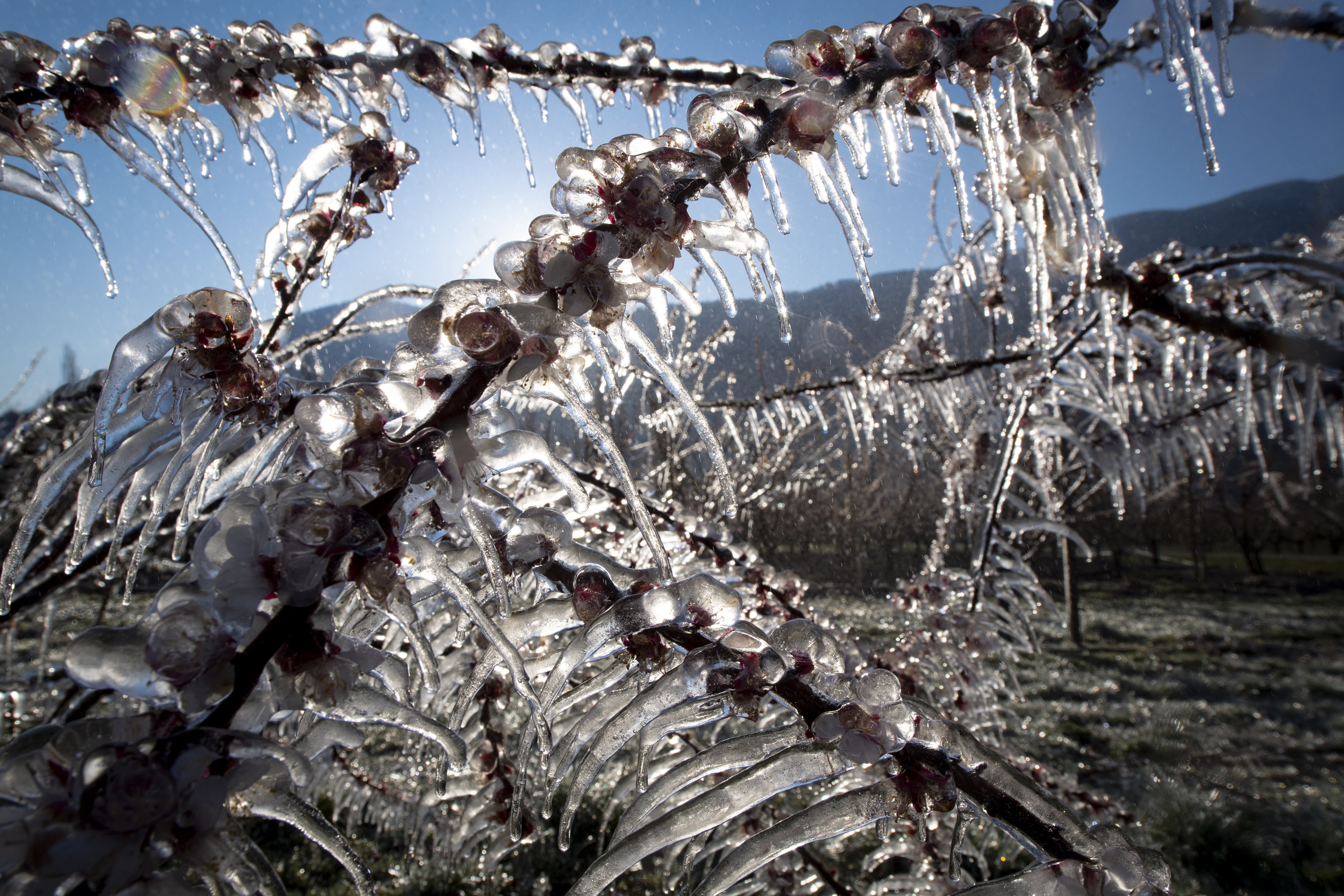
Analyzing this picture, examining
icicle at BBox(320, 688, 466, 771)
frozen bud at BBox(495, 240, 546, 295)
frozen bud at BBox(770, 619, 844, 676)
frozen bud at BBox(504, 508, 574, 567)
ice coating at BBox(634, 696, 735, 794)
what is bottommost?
ice coating at BBox(634, 696, 735, 794)

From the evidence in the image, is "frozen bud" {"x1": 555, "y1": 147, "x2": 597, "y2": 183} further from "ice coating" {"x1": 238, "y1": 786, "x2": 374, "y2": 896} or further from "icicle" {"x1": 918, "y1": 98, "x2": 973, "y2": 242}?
"ice coating" {"x1": 238, "y1": 786, "x2": 374, "y2": 896}

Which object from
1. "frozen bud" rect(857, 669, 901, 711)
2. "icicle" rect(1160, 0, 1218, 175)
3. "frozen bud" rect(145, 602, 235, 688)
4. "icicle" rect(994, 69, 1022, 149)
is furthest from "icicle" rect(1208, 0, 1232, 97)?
"frozen bud" rect(145, 602, 235, 688)

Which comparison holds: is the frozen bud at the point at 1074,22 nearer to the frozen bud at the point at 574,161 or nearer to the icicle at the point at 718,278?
the icicle at the point at 718,278

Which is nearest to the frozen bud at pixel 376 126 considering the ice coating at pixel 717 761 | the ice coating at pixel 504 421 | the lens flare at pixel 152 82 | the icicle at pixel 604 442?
the ice coating at pixel 504 421

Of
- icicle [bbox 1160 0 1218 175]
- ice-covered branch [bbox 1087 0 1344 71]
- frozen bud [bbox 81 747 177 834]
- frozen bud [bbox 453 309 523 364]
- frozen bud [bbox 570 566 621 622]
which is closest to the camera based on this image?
frozen bud [bbox 81 747 177 834]

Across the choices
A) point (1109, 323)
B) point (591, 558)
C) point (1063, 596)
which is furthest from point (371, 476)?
point (1063, 596)

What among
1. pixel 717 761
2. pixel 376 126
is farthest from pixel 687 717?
pixel 376 126

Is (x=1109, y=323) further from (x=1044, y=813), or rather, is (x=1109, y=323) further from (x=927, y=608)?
(x=927, y=608)
